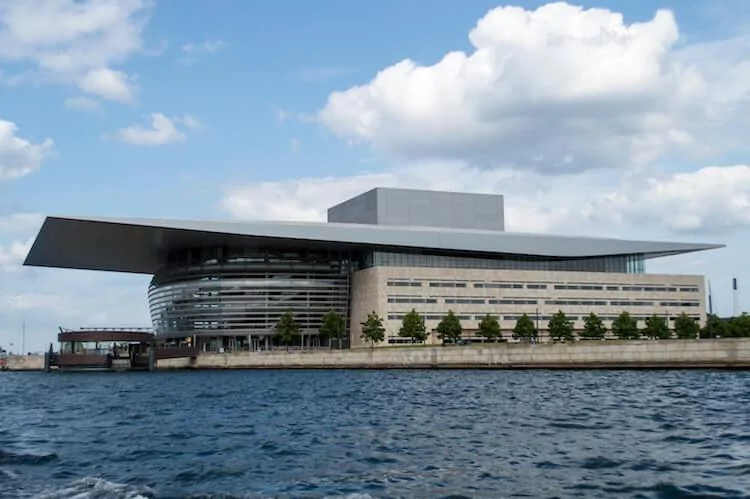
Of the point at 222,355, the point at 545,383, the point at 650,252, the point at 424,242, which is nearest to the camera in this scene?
the point at 545,383

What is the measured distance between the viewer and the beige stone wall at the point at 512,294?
8881cm

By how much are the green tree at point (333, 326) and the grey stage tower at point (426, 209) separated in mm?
12631

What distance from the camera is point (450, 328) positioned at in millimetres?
83125

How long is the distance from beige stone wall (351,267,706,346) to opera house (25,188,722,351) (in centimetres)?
12

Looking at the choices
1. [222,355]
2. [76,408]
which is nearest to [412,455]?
[76,408]

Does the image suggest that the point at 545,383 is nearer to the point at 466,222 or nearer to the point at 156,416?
the point at 156,416

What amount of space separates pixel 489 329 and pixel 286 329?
66.1 ft

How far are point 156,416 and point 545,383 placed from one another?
16.7 m

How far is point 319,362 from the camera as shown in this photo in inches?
2633

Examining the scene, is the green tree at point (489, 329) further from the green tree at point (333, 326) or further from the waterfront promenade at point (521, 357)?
the waterfront promenade at point (521, 357)

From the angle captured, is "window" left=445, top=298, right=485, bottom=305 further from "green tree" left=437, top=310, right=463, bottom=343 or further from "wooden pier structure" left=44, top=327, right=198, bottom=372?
"wooden pier structure" left=44, top=327, right=198, bottom=372

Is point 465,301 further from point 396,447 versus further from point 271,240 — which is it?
point 396,447

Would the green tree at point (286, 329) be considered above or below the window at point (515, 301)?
below

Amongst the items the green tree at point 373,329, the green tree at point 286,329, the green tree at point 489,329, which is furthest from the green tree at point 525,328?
the green tree at point 286,329
